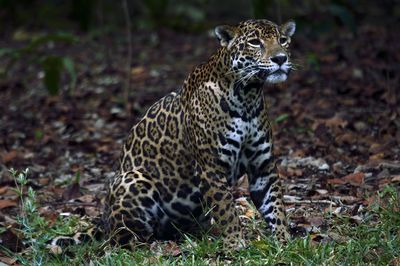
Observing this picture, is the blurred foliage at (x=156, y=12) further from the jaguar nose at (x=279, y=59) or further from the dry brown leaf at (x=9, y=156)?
the jaguar nose at (x=279, y=59)

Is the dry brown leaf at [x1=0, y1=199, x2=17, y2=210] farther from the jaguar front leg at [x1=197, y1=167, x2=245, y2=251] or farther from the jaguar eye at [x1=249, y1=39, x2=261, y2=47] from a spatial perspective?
the jaguar eye at [x1=249, y1=39, x2=261, y2=47]

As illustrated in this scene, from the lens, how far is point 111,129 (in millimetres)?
12492

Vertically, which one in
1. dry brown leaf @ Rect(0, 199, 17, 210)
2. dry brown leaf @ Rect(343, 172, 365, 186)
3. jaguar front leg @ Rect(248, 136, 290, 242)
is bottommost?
dry brown leaf @ Rect(0, 199, 17, 210)

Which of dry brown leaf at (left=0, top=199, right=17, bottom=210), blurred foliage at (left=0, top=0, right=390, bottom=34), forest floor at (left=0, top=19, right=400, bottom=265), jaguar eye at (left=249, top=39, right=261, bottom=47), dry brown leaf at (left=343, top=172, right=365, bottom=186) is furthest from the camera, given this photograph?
blurred foliage at (left=0, top=0, right=390, bottom=34)

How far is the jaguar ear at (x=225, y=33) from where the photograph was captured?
720cm

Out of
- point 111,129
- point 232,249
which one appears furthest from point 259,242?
point 111,129

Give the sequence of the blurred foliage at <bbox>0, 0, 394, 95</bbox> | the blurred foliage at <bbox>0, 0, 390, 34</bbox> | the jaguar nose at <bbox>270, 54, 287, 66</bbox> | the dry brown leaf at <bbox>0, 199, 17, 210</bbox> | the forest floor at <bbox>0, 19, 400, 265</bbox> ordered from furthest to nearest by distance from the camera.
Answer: the blurred foliage at <bbox>0, 0, 390, 34</bbox> < the blurred foliage at <bbox>0, 0, 394, 95</bbox> < the dry brown leaf at <bbox>0, 199, 17, 210</bbox> < the forest floor at <bbox>0, 19, 400, 265</bbox> < the jaguar nose at <bbox>270, 54, 287, 66</bbox>

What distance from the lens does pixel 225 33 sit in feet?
23.7

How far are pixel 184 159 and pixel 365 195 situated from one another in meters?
1.67

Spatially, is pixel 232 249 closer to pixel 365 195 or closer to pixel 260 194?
pixel 260 194

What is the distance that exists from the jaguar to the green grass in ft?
0.67

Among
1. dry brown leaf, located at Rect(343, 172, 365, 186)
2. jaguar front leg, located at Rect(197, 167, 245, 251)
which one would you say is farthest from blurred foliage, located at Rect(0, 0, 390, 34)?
jaguar front leg, located at Rect(197, 167, 245, 251)

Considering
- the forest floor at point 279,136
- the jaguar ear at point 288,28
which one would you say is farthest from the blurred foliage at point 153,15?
the jaguar ear at point 288,28

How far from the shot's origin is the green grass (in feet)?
21.0
